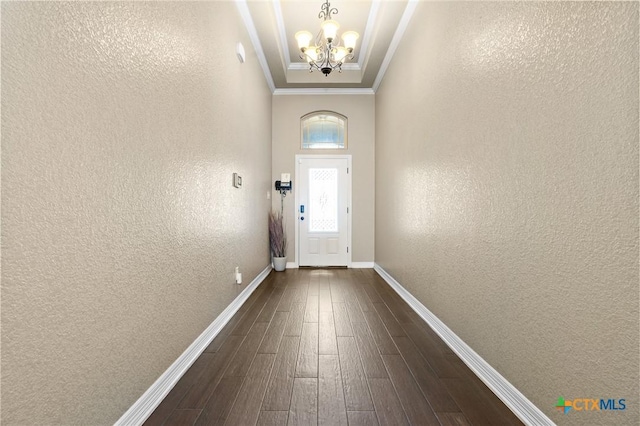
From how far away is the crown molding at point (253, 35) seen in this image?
10.6ft

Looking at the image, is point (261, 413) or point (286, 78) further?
point (286, 78)

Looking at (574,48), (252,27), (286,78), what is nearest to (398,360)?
(574,48)

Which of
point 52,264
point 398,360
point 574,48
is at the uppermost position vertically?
point 574,48

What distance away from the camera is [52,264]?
1010 mm

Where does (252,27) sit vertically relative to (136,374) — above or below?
above

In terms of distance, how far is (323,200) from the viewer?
553 cm

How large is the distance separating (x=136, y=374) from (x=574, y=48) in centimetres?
239

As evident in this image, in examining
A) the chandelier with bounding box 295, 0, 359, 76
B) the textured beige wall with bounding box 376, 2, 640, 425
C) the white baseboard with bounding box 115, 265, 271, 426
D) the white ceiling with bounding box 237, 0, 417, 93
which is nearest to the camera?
the textured beige wall with bounding box 376, 2, 640, 425

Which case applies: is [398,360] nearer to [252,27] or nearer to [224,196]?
[224,196]

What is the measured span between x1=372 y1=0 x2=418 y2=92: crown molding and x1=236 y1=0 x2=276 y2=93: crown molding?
175 cm

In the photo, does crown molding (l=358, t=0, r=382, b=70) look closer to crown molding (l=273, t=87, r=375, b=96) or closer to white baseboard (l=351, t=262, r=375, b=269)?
crown molding (l=273, t=87, r=375, b=96)

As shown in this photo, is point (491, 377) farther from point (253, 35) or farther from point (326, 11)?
point (253, 35)

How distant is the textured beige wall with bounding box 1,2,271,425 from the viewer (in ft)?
2.99

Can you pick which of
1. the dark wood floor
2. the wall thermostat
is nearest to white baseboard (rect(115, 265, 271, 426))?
the dark wood floor
